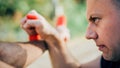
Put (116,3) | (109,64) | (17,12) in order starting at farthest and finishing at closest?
(17,12) < (109,64) < (116,3)

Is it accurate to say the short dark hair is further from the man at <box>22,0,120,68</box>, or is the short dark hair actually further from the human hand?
the human hand

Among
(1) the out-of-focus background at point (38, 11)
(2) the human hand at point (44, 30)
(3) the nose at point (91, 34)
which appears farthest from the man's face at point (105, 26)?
(1) the out-of-focus background at point (38, 11)

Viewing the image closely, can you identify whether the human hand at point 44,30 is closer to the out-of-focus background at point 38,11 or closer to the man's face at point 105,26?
the man's face at point 105,26

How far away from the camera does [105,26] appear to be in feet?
2.59

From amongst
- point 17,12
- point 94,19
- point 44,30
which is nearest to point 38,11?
point 17,12

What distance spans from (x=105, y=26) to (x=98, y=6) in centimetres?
6

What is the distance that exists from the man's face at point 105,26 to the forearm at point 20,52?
20 cm

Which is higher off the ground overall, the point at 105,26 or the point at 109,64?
the point at 105,26

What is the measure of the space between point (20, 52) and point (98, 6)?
11.2 inches

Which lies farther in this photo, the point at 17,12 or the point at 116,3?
the point at 17,12

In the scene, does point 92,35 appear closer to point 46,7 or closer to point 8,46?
point 8,46

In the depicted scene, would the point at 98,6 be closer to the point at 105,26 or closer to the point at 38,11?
the point at 105,26

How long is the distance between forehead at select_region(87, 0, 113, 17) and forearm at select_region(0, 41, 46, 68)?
0.69 feet

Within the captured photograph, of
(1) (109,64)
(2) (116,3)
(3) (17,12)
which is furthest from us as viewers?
(3) (17,12)
